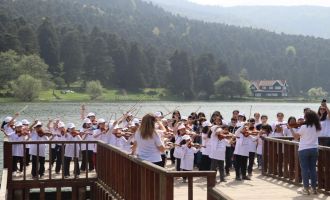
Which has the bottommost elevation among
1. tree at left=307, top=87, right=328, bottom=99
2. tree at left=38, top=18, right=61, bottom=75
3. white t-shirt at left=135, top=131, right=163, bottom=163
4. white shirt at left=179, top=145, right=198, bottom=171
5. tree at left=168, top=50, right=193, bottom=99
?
white shirt at left=179, top=145, right=198, bottom=171

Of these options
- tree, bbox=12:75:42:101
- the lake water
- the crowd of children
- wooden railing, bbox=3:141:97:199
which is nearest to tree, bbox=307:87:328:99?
the lake water

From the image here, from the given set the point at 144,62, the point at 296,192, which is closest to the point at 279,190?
the point at 296,192

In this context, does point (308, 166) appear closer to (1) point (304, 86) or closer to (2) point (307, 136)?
(2) point (307, 136)

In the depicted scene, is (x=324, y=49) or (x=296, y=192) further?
(x=324, y=49)

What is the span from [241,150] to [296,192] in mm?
2620

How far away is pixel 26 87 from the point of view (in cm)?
9356

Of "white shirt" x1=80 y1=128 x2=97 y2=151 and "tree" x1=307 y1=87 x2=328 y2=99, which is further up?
"tree" x1=307 y1=87 x2=328 y2=99

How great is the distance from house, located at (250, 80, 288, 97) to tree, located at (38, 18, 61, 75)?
202 feet

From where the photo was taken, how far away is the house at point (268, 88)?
158 meters

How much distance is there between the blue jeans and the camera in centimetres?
1173

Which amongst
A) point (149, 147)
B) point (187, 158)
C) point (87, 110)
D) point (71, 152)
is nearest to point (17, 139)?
point (71, 152)

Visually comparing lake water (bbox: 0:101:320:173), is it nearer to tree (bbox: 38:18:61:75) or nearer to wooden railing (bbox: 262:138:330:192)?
tree (bbox: 38:18:61:75)

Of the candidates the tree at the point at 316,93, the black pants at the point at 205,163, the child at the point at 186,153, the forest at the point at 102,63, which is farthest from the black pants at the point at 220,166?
the tree at the point at 316,93

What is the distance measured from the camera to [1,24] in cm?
10394
